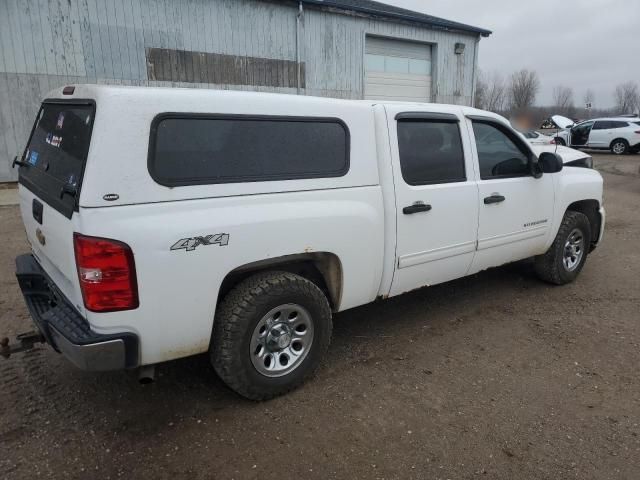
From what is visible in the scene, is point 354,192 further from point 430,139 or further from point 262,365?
Result: point 262,365

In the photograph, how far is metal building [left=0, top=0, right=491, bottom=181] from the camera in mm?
10750

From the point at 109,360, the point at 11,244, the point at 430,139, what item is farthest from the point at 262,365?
the point at 11,244

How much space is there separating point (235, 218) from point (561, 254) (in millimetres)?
3794

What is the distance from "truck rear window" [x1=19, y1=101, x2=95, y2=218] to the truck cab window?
3033mm

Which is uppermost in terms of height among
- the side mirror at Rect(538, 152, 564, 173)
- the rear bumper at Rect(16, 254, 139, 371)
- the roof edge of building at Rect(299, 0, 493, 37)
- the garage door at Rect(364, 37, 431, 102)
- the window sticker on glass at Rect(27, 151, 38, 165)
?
the roof edge of building at Rect(299, 0, 493, 37)

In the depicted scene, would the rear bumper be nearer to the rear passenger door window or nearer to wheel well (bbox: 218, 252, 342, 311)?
wheel well (bbox: 218, 252, 342, 311)

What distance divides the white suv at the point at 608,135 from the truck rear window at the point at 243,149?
67.5ft

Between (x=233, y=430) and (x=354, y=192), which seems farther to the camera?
(x=354, y=192)

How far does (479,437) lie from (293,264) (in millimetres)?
1540

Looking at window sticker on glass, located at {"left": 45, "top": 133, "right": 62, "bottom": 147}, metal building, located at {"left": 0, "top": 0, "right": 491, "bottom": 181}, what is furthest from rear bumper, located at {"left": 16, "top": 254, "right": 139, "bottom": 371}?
metal building, located at {"left": 0, "top": 0, "right": 491, "bottom": 181}

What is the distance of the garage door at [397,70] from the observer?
15.7 m

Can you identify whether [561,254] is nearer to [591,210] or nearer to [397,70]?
[591,210]

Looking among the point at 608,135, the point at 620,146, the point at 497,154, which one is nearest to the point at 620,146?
the point at 620,146

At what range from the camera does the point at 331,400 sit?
3178 millimetres
